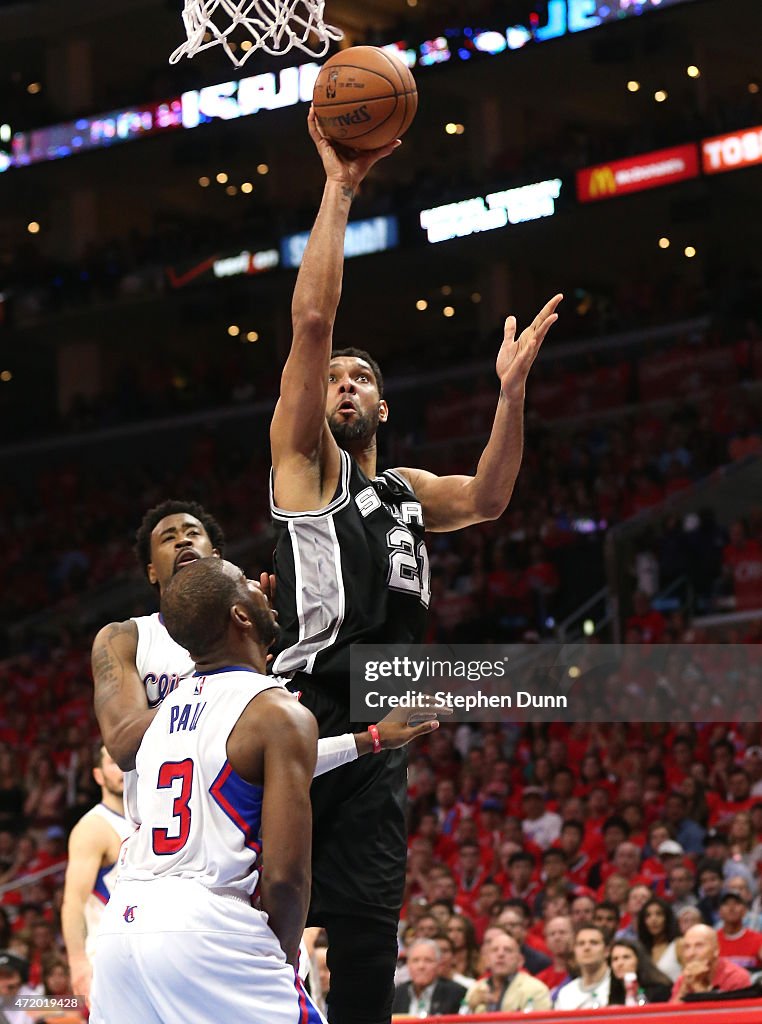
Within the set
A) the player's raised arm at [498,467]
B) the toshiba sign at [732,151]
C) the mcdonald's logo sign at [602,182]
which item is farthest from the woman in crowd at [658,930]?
the mcdonald's logo sign at [602,182]

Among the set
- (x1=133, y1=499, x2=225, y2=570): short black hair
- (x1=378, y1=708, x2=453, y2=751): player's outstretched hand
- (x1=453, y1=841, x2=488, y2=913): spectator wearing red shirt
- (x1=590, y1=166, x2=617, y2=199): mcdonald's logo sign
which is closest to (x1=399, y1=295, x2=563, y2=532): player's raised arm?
(x1=378, y1=708, x2=453, y2=751): player's outstretched hand

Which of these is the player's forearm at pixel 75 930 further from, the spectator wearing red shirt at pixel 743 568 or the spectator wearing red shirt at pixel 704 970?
the spectator wearing red shirt at pixel 743 568

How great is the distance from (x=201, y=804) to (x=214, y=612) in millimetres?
409

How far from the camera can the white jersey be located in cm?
579

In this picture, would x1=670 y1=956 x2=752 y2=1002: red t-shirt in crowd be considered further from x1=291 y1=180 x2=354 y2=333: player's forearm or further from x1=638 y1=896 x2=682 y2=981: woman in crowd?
x1=291 y1=180 x2=354 y2=333: player's forearm

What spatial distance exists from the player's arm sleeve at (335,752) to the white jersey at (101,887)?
8.60 feet

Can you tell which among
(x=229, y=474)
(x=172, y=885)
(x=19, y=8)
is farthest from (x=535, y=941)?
(x=19, y=8)

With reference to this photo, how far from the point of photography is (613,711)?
408 inches

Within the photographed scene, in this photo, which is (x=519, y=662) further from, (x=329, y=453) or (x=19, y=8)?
(x=19, y=8)

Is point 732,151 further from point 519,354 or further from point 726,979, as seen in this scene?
point 519,354

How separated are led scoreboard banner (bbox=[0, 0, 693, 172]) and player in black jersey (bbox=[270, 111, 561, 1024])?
37.0 ft

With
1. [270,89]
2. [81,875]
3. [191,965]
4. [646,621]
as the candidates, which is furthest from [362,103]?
[270,89]

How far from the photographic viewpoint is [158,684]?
399 centimetres

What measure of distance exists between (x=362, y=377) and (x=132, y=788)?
1277 millimetres
